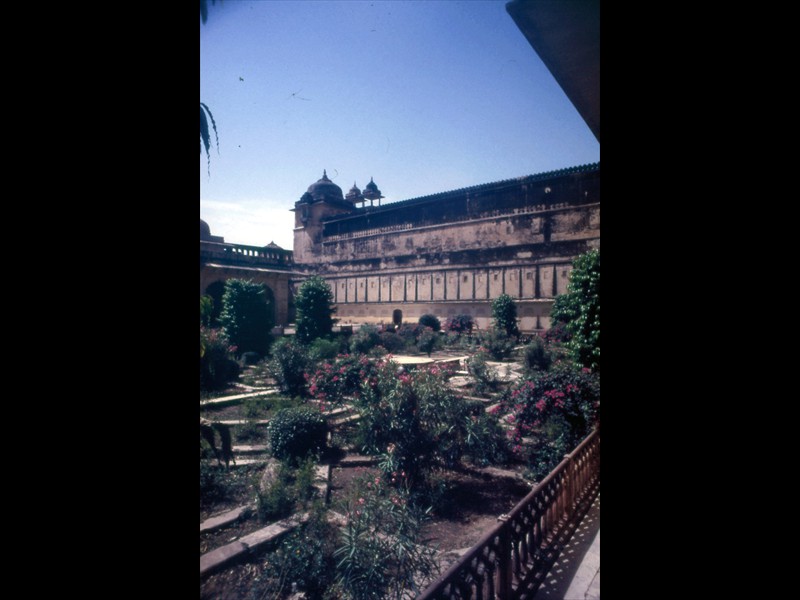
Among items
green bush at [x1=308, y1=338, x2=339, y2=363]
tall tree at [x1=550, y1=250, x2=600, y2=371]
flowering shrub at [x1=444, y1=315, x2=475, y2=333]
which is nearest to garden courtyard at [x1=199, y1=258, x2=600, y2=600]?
tall tree at [x1=550, y1=250, x2=600, y2=371]

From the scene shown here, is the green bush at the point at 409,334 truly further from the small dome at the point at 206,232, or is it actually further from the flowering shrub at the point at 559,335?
the small dome at the point at 206,232

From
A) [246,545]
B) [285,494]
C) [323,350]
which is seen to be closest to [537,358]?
[323,350]

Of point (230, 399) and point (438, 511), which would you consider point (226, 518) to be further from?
point (230, 399)

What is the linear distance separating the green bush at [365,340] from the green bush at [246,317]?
3.23m

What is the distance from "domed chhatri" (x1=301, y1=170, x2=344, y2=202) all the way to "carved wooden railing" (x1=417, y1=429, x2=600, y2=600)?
30.9m

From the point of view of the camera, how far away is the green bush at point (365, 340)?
50.3 feet

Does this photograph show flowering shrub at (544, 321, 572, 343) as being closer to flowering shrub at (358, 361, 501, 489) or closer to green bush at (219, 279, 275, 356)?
flowering shrub at (358, 361, 501, 489)

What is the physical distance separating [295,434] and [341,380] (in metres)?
2.29
